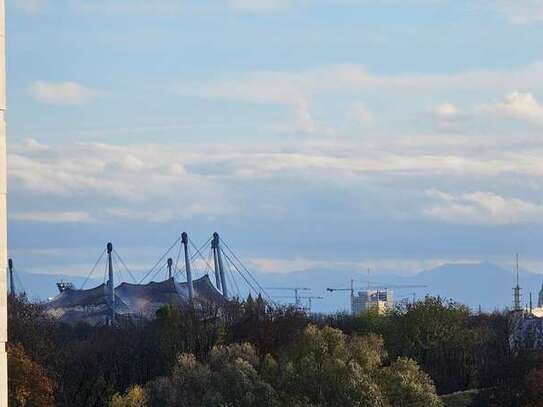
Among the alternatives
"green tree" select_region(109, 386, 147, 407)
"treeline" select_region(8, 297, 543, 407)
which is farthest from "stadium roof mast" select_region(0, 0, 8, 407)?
"green tree" select_region(109, 386, 147, 407)

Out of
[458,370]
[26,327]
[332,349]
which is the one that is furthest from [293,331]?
[332,349]

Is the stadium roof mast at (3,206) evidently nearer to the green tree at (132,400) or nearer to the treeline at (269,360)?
the treeline at (269,360)

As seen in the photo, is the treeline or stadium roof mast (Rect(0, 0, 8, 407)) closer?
stadium roof mast (Rect(0, 0, 8, 407))

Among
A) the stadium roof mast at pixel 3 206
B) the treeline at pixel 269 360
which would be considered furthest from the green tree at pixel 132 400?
the stadium roof mast at pixel 3 206

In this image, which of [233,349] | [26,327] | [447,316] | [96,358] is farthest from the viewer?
[447,316]

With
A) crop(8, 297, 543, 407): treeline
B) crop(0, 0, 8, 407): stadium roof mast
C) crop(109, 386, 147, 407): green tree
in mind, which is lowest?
crop(109, 386, 147, 407): green tree

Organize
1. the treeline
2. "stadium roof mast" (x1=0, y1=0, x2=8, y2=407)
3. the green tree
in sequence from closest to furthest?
"stadium roof mast" (x1=0, y1=0, x2=8, y2=407) < the treeline < the green tree

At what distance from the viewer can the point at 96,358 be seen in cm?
11531

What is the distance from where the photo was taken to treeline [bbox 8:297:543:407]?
8000 cm

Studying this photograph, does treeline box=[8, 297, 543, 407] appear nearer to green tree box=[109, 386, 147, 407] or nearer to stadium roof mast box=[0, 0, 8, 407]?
green tree box=[109, 386, 147, 407]

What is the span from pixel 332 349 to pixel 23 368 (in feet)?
51.2

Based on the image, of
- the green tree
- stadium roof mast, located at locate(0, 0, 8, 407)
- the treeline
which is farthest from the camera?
the green tree

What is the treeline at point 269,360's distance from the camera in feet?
262

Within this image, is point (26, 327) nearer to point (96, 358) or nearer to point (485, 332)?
point (96, 358)
